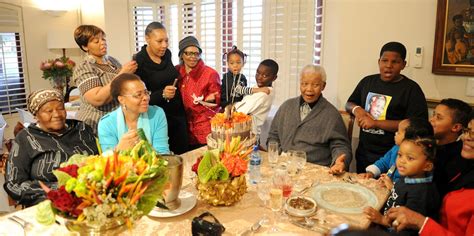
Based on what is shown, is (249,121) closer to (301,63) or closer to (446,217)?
(446,217)

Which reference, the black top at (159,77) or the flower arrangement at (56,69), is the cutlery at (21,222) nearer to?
the black top at (159,77)

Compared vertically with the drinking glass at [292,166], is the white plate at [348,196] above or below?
below

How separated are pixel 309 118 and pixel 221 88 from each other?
0.97 meters

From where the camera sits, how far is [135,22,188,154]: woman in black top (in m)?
2.49

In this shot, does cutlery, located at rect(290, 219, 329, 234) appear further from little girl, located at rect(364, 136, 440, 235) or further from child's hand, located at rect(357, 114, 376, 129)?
child's hand, located at rect(357, 114, 376, 129)

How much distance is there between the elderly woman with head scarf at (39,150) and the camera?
1.80 m

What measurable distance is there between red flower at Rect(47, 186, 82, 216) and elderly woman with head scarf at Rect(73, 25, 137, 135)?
126cm

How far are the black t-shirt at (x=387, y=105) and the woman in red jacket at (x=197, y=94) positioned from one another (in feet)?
3.59

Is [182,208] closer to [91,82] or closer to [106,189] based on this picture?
[106,189]

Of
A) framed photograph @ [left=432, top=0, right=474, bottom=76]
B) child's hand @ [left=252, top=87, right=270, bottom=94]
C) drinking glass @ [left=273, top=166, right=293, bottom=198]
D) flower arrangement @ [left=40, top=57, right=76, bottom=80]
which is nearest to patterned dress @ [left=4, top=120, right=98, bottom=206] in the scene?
drinking glass @ [left=273, top=166, right=293, bottom=198]

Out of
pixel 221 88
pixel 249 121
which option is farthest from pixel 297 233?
pixel 221 88

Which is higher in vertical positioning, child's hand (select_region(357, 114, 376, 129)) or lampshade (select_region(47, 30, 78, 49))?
lampshade (select_region(47, 30, 78, 49))

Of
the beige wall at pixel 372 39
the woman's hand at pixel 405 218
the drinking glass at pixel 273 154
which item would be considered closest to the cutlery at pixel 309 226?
the woman's hand at pixel 405 218

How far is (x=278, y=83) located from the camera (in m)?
3.62
